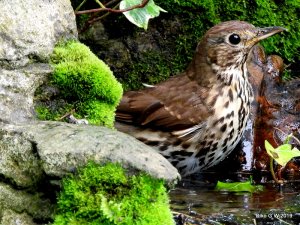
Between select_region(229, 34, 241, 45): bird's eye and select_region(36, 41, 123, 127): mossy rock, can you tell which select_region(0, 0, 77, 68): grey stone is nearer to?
select_region(36, 41, 123, 127): mossy rock

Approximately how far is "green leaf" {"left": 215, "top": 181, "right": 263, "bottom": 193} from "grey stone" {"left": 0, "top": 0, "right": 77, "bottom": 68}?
1.70m

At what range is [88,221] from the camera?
150 inches

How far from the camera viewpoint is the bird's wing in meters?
6.00

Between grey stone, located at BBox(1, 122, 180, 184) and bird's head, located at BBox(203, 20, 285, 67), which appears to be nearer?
grey stone, located at BBox(1, 122, 180, 184)

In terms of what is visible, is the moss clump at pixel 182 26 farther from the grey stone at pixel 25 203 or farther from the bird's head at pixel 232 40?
the grey stone at pixel 25 203

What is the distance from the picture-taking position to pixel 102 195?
3787 millimetres

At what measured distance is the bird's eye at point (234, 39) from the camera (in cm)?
620

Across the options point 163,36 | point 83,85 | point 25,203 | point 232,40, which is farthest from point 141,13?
point 25,203

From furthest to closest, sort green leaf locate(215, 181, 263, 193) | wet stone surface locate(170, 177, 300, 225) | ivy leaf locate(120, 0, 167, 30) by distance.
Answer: green leaf locate(215, 181, 263, 193) → ivy leaf locate(120, 0, 167, 30) → wet stone surface locate(170, 177, 300, 225)

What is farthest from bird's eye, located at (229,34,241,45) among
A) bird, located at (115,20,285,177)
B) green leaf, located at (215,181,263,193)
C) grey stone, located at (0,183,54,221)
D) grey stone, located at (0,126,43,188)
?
grey stone, located at (0,183,54,221)

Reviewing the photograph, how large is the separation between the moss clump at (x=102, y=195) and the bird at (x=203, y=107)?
2123mm

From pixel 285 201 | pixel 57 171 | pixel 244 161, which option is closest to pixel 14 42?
pixel 57 171

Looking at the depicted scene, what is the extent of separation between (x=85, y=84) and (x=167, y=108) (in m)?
1.47

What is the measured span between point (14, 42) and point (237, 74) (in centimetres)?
226
